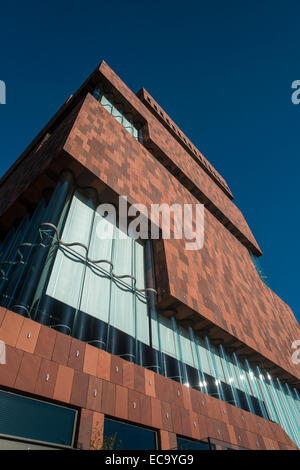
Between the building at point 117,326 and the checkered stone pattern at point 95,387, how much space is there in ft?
0.13

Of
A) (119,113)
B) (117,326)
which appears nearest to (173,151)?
(119,113)

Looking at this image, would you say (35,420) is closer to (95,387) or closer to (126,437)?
(95,387)

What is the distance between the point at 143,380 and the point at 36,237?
801 cm

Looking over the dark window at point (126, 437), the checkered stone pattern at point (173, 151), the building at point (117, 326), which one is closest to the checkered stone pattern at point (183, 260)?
the building at point (117, 326)

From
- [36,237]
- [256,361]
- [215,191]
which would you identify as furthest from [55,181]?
[215,191]

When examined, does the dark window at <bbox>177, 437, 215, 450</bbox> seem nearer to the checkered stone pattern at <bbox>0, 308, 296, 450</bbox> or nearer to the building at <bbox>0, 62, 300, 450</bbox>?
the building at <bbox>0, 62, 300, 450</bbox>

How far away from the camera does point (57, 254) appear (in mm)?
13734

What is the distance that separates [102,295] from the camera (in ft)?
46.9

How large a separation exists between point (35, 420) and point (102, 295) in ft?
22.1

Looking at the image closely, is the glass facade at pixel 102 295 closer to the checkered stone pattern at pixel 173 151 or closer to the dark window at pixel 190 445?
the dark window at pixel 190 445

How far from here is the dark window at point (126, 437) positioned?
29.3ft

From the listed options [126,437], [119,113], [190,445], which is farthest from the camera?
[119,113]
